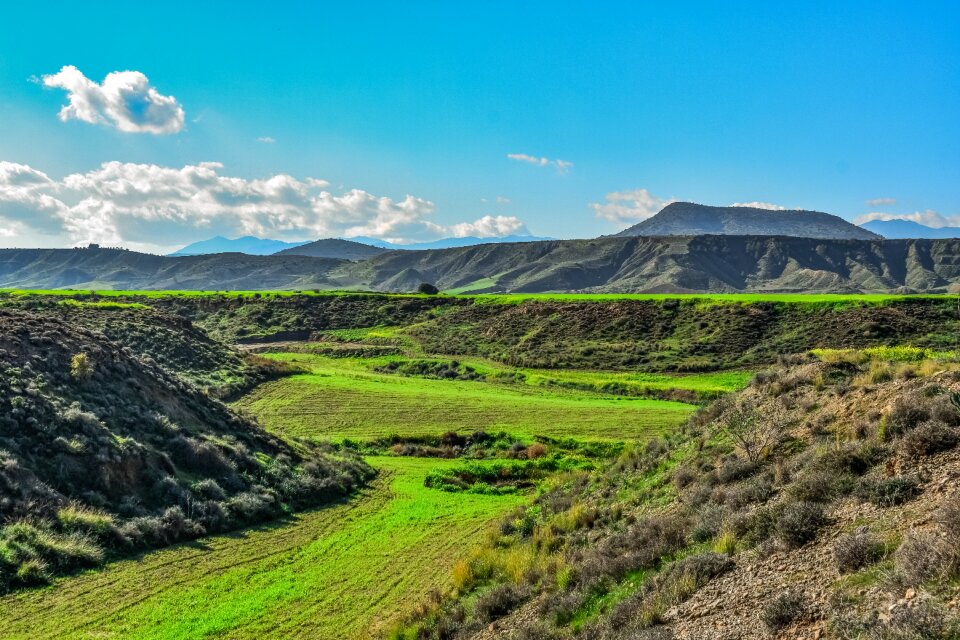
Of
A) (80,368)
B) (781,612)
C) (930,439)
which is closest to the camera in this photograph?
(781,612)

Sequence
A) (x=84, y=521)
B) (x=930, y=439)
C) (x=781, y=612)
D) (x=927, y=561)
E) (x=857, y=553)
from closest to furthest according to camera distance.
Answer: (x=927, y=561) → (x=781, y=612) → (x=857, y=553) → (x=930, y=439) → (x=84, y=521)

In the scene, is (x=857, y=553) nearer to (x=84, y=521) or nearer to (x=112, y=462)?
(x=84, y=521)

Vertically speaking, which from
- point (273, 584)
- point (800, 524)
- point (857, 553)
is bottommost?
point (273, 584)

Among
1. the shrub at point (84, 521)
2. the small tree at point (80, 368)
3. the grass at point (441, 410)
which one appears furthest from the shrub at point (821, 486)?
the small tree at point (80, 368)

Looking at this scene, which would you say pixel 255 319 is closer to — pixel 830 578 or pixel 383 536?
pixel 383 536

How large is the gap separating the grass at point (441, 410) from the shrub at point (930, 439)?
20.2 meters

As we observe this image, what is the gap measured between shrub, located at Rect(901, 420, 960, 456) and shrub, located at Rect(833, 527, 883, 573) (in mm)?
2914

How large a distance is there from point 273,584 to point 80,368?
12.6 meters

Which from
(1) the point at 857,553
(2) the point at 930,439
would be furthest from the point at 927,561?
(2) the point at 930,439

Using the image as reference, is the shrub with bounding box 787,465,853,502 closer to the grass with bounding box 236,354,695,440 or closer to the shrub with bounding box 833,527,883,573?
the shrub with bounding box 833,527,883,573

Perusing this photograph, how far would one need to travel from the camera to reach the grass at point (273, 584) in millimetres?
12000

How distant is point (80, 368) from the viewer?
21.4 meters

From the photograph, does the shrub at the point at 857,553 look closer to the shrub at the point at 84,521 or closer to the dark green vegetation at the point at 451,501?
the dark green vegetation at the point at 451,501

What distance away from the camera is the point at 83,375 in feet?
70.1
